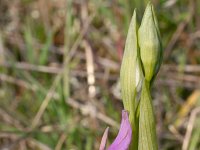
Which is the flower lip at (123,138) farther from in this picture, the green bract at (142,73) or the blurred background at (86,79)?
the blurred background at (86,79)

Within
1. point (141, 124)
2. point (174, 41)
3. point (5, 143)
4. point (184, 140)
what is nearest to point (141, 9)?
point (174, 41)

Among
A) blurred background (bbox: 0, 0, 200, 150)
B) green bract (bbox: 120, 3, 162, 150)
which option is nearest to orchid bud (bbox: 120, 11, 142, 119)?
green bract (bbox: 120, 3, 162, 150)

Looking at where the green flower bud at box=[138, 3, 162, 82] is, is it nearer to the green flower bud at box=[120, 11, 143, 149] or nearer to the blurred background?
the green flower bud at box=[120, 11, 143, 149]

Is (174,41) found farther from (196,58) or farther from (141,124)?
(141,124)

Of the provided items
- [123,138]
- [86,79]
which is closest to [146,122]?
[123,138]

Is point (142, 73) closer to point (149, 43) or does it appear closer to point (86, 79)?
point (149, 43)

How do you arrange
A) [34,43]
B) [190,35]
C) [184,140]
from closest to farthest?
[184,140]
[190,35]
[34,43]

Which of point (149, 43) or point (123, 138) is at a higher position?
point (149, 43)
